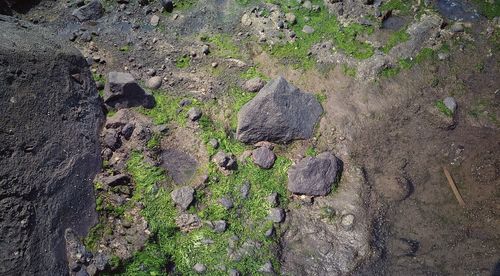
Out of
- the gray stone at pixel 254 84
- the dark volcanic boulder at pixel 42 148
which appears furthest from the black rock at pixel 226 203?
the gray stone at pixel 254 84

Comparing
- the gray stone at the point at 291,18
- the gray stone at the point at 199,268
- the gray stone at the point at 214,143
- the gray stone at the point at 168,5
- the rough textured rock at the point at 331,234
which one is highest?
the gray stone at the point at 168,5

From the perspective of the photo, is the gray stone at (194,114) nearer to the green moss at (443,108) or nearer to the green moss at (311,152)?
the green moss at (311,152)

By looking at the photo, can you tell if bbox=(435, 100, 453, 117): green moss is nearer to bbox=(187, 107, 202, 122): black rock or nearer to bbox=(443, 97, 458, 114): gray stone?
bbox=(443, 97, 458, 114): gray stone

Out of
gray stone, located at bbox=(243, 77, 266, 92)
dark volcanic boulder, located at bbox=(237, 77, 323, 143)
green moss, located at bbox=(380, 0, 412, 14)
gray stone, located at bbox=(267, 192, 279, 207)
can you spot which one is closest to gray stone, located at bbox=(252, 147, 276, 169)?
dark volcanic boulder, located at bbox=(237, 77, 323, 143)

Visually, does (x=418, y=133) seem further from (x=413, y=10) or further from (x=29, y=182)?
(x=29, y=182)

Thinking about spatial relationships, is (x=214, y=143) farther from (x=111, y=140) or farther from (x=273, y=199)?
(x=111, y=140)

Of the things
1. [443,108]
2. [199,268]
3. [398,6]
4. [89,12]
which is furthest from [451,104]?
[89,12]

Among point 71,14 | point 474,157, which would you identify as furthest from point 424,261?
point 71,14
